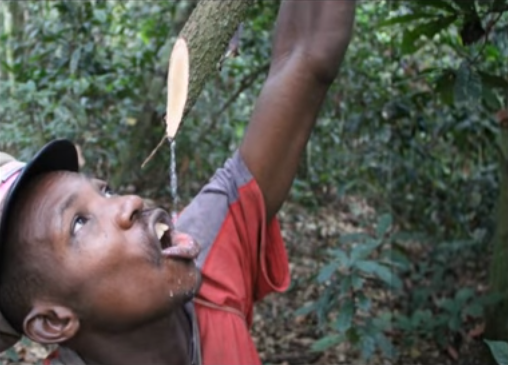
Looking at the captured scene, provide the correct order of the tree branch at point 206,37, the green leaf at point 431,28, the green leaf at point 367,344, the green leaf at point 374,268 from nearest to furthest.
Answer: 1. the tree branch at point 206,37
2. the green leaf at point 431,28
3. the green leaf at point 374,268
4. the green leaf at point 367,344

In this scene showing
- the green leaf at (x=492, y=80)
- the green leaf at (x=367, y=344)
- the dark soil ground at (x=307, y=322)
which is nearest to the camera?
the green leaf at (x=492, y=80)

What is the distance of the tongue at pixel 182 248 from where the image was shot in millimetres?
1103

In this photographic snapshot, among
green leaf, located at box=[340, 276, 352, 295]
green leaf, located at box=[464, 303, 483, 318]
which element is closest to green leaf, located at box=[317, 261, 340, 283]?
green leaf, located at box=[340, 276, 352, 295]

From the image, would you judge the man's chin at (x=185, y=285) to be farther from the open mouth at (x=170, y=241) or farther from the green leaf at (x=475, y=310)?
the green leaf at (x=475, y=310)

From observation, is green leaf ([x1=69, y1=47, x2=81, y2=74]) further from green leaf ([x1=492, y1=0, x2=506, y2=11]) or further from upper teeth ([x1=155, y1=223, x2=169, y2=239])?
upper teeth ([x1=155, y1=223, x2=169, y2=239])

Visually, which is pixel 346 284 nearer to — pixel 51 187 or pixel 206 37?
pixel 206 37

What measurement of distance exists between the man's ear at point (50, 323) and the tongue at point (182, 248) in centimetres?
17

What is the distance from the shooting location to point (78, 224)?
1.09m

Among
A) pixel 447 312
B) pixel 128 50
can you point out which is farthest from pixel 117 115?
pixel 447 312

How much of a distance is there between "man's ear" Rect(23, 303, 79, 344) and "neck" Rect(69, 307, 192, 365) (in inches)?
1.6

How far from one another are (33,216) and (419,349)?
2.32m

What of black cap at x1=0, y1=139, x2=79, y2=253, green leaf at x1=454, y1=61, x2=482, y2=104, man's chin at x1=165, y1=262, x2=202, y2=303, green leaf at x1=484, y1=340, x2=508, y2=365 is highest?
black cap at x1=0, y1=139, x2=79, y2=253

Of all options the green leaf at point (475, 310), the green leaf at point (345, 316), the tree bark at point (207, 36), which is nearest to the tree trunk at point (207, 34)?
the tree bark at point (207, 36)

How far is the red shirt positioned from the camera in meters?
1.30
